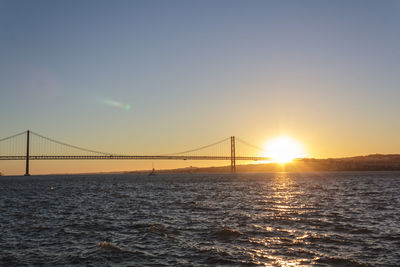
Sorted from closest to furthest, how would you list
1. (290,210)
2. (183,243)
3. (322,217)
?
1. (183,243)
2. (322,217)
3. (290,210)

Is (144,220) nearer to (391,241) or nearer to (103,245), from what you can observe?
(103,245)

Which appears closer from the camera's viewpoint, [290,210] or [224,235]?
[224,235]

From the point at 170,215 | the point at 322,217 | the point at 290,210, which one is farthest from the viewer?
the point at 290,210

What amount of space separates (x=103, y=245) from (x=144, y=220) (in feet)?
27.1

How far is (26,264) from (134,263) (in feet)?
14.2

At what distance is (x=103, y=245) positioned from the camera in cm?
1686

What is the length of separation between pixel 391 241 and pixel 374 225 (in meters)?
4.73

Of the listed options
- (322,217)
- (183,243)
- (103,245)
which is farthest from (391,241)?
(103,245)

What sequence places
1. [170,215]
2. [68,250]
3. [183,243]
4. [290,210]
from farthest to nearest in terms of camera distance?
[290,210] < [170,215] < [183,243] < [68,250]

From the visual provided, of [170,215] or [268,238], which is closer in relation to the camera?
[268,238]


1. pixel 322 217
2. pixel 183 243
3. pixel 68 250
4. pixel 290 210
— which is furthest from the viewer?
pixel 290 210

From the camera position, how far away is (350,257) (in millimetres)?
14320

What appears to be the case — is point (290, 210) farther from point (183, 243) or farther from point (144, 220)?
point (183, 243)

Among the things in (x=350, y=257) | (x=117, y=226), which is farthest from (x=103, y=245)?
(x=350, y=257)
